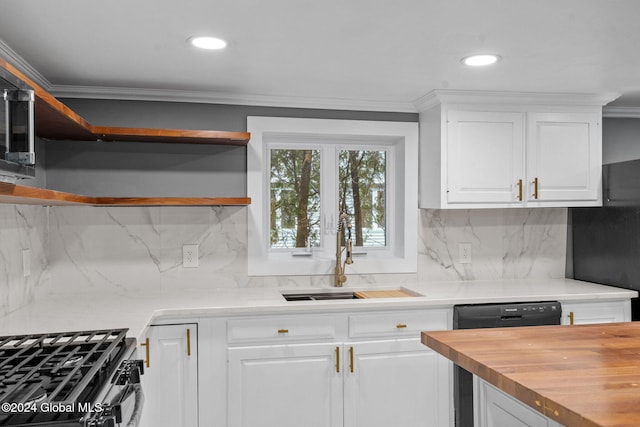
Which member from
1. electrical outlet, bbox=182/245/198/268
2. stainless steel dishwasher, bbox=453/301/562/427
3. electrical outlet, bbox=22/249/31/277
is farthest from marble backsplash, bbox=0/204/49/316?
stainless steel dishwasher, bbox=453/301/562/427

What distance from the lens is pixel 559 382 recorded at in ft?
4.23

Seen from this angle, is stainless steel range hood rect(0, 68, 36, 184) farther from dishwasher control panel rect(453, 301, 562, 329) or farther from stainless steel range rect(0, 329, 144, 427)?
dishwasher control panel rect(453, 301, 562, 329)

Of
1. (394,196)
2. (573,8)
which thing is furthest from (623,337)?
(394,196)

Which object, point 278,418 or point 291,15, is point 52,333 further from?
point 291,15

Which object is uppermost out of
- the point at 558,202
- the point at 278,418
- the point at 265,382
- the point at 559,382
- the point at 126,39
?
the point at 126,39

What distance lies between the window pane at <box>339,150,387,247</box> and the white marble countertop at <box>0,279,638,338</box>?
421mm

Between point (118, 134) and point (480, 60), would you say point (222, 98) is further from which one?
point (480, 60)

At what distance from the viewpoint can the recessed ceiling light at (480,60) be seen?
2439 mm

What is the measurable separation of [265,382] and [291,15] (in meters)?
1.80

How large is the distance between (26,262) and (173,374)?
0.95 metres

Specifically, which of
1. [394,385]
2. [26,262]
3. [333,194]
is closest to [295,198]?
[333,194]

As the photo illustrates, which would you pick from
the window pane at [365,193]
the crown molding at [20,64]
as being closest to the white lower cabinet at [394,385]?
the window pane at [365,193]

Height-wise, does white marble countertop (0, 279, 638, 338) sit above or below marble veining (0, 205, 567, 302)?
below

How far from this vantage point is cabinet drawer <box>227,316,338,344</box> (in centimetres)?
270
